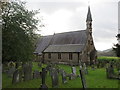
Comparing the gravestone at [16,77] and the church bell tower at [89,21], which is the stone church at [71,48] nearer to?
the church bell tower at [89,21]

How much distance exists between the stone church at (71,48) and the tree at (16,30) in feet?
60.8

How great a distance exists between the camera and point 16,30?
1376 cm

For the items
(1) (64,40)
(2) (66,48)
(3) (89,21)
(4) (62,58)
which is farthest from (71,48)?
(3) (89,21)

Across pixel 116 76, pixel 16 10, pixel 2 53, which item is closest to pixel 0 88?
pixel 2 53

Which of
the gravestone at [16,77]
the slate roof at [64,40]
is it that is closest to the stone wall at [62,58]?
the slate roof at [64,40]

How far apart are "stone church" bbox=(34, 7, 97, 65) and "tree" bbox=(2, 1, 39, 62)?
18533mm

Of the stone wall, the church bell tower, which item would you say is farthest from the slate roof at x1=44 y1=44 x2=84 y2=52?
the church bell tower

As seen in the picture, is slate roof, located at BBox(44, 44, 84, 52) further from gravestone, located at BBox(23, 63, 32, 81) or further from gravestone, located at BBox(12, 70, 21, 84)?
gravestone, located at BBox(12, 70, 21, 84)

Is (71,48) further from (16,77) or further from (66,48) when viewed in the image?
(16,77)

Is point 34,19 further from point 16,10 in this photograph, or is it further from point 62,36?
point 62,36

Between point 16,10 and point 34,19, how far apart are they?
2040 millimetres

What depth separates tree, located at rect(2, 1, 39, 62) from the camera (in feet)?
43.8

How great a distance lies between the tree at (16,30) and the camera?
13336 mm

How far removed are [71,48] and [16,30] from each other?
2179 cm
